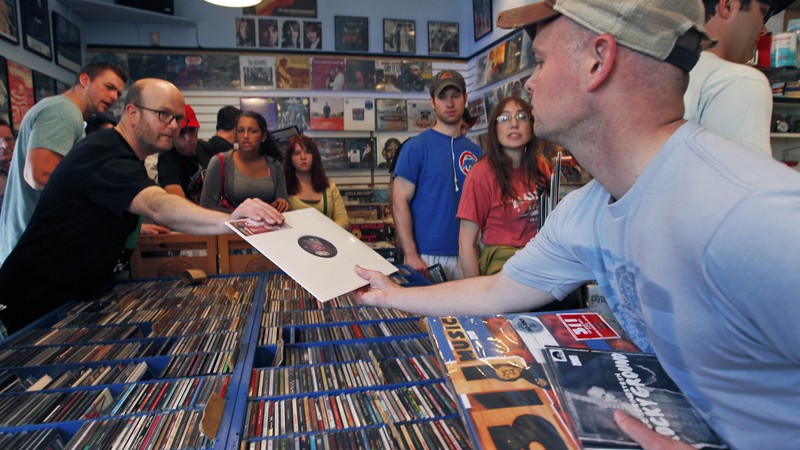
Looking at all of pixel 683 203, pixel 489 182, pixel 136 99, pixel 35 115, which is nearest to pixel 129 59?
pixel 35 115

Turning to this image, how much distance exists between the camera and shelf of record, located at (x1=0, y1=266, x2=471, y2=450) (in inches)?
33.2

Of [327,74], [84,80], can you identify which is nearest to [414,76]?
[327,74]

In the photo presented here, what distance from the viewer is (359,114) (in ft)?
17.7

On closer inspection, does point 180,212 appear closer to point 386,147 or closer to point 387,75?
point 386,147

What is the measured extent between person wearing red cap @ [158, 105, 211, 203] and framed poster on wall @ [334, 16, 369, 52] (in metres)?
2.36

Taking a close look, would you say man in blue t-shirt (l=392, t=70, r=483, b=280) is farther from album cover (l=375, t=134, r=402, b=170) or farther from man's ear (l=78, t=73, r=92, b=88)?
album cover (l=375, t=134, r=402, b=170)

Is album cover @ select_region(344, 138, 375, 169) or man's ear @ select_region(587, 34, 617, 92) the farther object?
album cover @ select_region(344, 138, 375, 169)

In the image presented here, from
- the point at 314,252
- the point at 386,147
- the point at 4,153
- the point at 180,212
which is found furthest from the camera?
the point at 386,147

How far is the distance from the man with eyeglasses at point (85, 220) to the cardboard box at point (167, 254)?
688mm

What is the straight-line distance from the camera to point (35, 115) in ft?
7.87

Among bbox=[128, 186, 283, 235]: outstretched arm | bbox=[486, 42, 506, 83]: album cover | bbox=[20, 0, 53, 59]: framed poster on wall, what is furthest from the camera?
bbox=[486, 42, 506, 83]: album cover

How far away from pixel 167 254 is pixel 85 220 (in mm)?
825

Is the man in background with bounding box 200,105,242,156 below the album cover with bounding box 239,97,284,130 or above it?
below

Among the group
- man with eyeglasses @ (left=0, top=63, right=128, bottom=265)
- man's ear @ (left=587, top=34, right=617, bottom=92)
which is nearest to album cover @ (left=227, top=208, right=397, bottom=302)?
man's ear @ (left=587, top=34, right=617, bottom=92)
